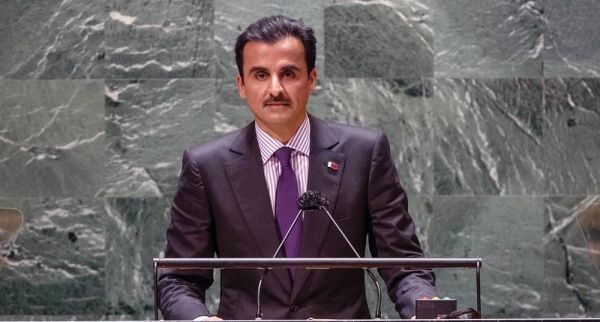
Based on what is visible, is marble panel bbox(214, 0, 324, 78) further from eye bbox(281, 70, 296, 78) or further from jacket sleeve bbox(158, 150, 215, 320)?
eye bbox(281, 70, 296, 78)

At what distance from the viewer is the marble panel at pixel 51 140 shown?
594cm

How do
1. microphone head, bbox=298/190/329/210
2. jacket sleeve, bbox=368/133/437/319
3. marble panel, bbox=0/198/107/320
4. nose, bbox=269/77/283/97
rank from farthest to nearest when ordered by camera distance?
marble panel, bbox=0/198/107/320 < nose, bbox=269/77/283/97 < jacket sleeve, bbox=368/133/437/319 < microphone head, bbox=298/190/329/210

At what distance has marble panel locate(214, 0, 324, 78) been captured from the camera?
594 cm

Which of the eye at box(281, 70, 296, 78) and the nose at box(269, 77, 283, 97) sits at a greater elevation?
the eye at box(281, 70, 296, 78)

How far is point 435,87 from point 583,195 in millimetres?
1071

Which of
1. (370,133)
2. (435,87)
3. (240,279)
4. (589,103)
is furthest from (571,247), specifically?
(240,279)

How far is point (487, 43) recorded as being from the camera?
5.99 metres

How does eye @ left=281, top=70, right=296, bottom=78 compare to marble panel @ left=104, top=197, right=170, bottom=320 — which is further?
marble panel @ left=104, top=197, right=170, bottom=320

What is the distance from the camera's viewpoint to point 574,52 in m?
5.99

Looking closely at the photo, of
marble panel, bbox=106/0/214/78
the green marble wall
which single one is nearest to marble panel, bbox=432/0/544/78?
the green marble wall

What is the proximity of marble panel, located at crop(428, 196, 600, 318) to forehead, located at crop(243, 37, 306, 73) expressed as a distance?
7.84 feet

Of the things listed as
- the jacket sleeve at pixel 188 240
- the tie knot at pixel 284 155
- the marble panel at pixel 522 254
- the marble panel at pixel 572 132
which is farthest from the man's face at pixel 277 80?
the marble panel at pixel 572 132

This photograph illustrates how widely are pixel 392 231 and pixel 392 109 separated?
88.9 inches

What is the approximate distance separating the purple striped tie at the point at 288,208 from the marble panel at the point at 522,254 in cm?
226
